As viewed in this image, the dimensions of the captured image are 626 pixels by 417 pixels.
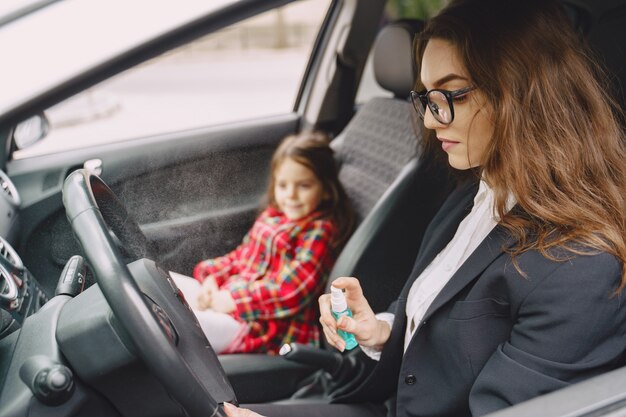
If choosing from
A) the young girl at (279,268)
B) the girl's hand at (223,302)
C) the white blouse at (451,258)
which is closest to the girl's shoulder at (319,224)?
the young girl at (279,268)

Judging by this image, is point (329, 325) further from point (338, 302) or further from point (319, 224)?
point (319, 224)

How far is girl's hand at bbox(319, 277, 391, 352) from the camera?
1.25m

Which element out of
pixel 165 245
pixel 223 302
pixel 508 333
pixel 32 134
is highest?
pixel 32 134

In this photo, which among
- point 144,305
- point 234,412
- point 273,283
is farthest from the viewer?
point 273,283

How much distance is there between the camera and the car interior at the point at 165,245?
0.90 meters

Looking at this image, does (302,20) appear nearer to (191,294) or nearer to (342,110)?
(342,110)

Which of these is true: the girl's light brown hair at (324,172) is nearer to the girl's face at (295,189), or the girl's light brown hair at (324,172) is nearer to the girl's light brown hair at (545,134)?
the girl's face at (295,189)

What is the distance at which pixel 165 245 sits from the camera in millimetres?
1192

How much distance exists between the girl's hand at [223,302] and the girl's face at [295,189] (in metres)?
0.40

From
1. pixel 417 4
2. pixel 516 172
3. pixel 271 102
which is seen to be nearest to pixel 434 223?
pixel 516 172

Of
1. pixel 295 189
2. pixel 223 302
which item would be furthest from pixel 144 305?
pixel 295 189

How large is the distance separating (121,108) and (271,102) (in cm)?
97

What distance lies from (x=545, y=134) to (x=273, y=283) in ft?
2.65

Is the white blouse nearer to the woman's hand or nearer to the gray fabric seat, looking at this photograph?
the gray fabric seat
